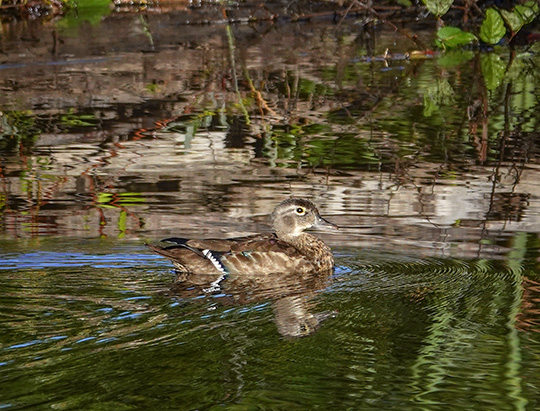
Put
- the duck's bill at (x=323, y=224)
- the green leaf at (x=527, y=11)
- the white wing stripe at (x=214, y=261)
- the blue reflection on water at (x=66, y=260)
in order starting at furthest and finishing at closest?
the green leaf at (x=527, y=11) → the duck's bill at (x=323, y=224) → the white wing stripe at (x=214, y=261) → the blue reflection on water at (x=66, y=260)

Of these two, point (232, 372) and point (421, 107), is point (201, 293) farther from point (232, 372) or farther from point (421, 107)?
point (421, 107)

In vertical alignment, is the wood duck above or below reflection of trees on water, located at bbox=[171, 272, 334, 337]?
above


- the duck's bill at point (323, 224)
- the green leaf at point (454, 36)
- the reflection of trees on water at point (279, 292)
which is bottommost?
the reflection of trees on water at point (279, 292)

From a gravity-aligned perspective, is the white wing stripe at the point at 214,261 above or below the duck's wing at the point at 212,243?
below

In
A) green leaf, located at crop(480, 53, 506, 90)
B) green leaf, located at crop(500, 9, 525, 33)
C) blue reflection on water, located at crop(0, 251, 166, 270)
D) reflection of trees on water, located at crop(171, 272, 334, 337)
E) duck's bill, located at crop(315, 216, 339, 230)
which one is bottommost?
reflection of trees on water, located at crop(171, 272, 334, 337)

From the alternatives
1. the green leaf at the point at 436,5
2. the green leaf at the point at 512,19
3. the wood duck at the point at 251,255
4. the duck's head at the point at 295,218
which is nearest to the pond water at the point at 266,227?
the wood duck at the point at 251,255

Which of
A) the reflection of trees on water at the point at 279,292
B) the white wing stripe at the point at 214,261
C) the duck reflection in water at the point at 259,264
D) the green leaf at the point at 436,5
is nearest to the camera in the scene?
the reflection of trees on water at the point at 279,292

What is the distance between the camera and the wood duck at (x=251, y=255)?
22.5ft

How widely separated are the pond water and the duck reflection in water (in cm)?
7

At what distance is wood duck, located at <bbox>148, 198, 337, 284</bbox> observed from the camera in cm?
687

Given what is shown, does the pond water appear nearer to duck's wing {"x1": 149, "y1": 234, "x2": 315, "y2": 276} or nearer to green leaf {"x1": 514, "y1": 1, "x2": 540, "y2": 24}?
duck's wing {"x1": 149, "y1": 234, "x2": 315, "y2": 276}

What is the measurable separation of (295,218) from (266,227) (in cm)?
56

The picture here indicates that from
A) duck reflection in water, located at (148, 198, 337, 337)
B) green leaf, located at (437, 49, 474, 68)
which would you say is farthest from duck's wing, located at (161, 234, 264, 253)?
green leaf, located at (437, 49, 474, 68)

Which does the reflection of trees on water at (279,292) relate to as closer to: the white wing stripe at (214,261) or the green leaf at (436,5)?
the white wing stripe at (214,261)
